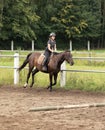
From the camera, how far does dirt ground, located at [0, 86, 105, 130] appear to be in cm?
893

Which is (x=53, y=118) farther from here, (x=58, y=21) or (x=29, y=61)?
(x=58, y=21)

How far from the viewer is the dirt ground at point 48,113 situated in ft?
29.3

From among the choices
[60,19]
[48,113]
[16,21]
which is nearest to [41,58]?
[48,113]

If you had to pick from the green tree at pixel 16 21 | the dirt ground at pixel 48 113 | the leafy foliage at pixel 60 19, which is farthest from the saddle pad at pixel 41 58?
the leafy foliage at pixel 60 19

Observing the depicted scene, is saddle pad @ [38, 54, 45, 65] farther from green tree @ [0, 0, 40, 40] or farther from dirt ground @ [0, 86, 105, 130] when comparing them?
green tree @ [0, 0, 40, 40]

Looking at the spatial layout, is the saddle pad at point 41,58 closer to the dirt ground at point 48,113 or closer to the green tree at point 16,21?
the dirt ground at point 48,113

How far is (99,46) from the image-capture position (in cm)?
6475

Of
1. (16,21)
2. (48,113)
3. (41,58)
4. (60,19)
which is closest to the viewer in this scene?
(48,113)

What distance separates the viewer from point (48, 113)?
10523 millimetres

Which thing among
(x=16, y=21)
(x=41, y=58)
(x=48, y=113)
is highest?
(x=16, y=21)

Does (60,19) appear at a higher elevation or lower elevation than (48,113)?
higher

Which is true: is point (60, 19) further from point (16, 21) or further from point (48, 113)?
point (48, 113)

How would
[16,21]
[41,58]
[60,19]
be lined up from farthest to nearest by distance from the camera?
[60,19], [16,21], [41,58]

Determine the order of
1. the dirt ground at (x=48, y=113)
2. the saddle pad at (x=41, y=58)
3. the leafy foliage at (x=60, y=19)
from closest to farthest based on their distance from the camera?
the dirt ground at (x=48, y=113) < the saddle pad at (x=41, y=58) < the leafy foliage at (x=60, y=19)
